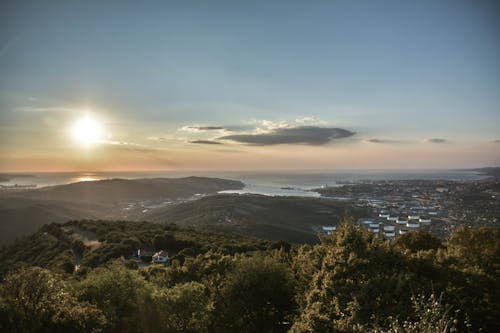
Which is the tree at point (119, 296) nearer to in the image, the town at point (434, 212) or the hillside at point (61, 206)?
the town at point (434, 212)

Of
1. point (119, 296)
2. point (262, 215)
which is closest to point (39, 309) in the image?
point (119, 296)

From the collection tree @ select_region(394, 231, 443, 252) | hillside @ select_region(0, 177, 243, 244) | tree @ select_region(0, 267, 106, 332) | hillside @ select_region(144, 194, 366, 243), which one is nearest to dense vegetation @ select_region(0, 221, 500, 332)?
tree @ select_region(0, 267, 106, 332)

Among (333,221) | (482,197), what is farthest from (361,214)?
(482,197)

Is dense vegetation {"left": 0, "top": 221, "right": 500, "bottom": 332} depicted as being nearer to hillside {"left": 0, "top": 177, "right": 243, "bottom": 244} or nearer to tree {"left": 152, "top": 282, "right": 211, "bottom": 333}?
tree {"left": 152, "top": 282, "right": 211, "bottom": 333}

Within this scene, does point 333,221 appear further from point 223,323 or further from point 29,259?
point 223,323

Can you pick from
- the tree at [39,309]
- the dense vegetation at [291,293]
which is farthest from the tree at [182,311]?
the tree at [39,309]
